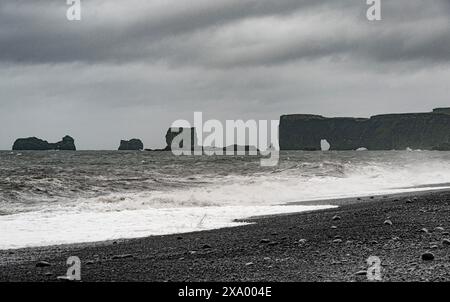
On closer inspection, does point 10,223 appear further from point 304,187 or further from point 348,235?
point 304,187

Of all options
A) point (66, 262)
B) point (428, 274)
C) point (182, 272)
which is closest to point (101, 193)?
point (66, 262)

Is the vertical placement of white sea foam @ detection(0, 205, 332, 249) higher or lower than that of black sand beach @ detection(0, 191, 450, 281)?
lower

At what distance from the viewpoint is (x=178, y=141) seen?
166 m

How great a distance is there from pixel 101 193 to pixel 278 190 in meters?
8.83

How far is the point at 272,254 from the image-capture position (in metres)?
8.58

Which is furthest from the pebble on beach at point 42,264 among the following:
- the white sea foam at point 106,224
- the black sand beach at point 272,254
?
A: the white sea foam at point 106,224

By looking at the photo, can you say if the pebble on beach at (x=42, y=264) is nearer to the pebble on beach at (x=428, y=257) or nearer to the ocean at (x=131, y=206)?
the ocean at (x=131, y=206)

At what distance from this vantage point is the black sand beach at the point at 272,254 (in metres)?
7.08

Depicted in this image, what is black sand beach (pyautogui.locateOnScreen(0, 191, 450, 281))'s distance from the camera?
7077 mm

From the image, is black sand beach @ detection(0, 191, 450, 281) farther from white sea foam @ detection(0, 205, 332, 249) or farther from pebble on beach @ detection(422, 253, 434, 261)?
white sea foam @ detection(0, 205, 332, 249)

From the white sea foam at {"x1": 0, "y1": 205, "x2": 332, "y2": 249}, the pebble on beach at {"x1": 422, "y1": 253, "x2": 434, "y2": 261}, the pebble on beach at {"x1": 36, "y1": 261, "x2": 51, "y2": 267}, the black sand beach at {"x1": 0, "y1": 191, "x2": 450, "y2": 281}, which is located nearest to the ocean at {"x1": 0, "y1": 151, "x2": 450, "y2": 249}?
the white sea foam at {"x1": 0, "y1": 205, "x2": 332, "y2": 249}

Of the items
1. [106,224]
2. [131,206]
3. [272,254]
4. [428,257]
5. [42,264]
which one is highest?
[428,257]

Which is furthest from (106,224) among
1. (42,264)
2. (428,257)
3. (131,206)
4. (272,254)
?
(428,257)

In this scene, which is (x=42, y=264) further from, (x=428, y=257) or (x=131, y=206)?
(x=131, y=206)
